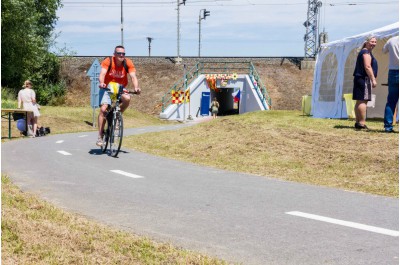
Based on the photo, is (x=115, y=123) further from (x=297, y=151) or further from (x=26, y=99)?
(x=26, y=99)

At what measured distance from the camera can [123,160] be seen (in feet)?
35.5

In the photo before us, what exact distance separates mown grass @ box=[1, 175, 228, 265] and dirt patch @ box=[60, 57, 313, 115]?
40.4 meters

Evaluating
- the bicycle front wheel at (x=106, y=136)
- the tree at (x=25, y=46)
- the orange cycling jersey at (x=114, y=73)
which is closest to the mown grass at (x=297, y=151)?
the bicycle front wheel at (x=106, y=136)

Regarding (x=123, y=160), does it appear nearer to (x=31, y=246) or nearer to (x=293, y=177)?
(x=293, y=177)

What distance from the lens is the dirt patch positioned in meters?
47.3

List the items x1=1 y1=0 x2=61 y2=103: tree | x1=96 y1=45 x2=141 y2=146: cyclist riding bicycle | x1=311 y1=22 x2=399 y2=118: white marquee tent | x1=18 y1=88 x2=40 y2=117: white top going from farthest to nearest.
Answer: x1=1 y1=0 x2=61 y2=103: tree < x1=311 y1=22 x2=399 y2=118: white marquee tent < x1=18 y1=88 x2=40 y2=117: white top < x1=96 y1=45 x2=141 y2=146: cyclist riding bicycle

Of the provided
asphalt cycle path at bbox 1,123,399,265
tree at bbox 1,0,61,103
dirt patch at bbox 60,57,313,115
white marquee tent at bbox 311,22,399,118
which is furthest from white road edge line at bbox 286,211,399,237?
dirt patch at bbox 60,57,313,115

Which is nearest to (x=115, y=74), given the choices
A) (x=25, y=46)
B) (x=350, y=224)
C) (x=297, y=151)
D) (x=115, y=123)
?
(x=115, y=123)

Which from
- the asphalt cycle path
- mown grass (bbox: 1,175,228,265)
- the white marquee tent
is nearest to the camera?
mown grass (bbox: 1,175,228,265)

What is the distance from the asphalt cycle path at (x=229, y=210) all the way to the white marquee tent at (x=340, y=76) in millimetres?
11997

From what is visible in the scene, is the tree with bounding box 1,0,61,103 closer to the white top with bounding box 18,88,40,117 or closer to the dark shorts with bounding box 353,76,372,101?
the white top with bounding box 18,88,40,117

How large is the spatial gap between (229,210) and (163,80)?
45796 mm

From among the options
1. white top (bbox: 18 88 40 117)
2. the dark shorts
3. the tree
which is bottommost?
white top (bbox: 18 88 40 117)

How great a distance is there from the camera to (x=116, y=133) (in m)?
11.3
